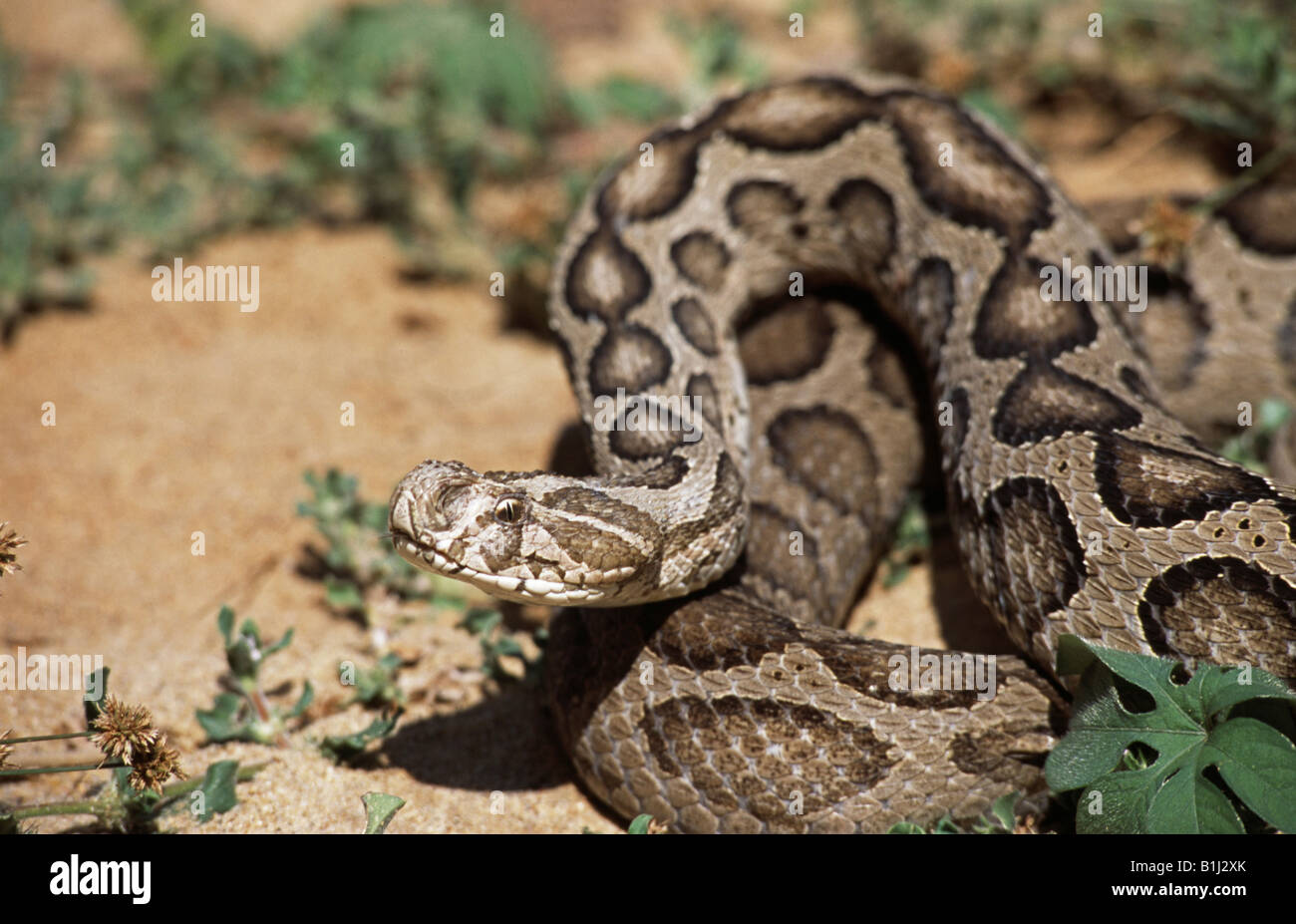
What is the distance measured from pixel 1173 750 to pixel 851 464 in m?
2.45

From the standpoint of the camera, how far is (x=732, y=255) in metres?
6.35

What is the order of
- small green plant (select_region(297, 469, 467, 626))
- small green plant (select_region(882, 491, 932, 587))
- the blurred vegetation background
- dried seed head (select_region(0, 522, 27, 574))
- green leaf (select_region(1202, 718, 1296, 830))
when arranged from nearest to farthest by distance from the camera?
green leaf (select_region(1202, 718, 1296, 830)) < dried seed head (select_region(0, 522, 27, 574)) < small green plant (select_region(297, 469, 467, 626)) < small green plant (select_region(882, 491, 932, 587)) < the blurred vegetation background

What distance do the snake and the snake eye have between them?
0.01 meters

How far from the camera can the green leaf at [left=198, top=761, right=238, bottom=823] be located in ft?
14.0

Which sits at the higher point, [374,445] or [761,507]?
[374,445]

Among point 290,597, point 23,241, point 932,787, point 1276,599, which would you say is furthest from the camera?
point 23,241

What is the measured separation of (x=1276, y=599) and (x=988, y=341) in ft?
6.04

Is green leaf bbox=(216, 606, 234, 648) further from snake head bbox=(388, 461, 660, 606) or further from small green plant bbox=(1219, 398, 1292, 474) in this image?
small green plant bbox=(1219, 398, 1292, 474)

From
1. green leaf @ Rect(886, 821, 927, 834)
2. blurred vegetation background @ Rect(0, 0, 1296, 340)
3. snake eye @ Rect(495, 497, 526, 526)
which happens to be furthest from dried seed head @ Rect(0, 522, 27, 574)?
blurred vegetation background @ Rect(0, 0, 1296, 340)

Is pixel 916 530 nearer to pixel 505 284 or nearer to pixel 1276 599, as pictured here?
pixel 1276 599

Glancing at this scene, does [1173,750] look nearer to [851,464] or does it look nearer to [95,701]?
[851,464]

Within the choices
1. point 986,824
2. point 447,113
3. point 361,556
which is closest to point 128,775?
point 361,556

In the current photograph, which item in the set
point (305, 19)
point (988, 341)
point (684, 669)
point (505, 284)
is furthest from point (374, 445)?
point (305, 19)

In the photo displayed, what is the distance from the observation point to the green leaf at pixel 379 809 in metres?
3.98
